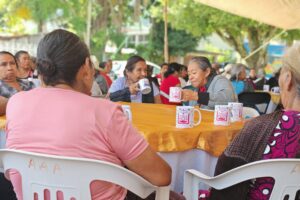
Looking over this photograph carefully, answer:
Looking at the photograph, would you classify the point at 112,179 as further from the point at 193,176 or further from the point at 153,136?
the point at 153,136

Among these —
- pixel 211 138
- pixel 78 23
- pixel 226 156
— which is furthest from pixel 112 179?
pixel 78 23

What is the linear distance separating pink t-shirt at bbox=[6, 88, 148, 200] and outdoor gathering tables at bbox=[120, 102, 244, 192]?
2.72 feet

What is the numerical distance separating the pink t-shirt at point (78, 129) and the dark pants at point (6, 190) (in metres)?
0.86

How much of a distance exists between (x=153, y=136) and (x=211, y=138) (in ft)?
1.27

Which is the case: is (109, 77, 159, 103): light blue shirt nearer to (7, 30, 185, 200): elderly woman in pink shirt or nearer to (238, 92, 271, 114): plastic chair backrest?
(238, 92, 271, 114): plastic chair backrest

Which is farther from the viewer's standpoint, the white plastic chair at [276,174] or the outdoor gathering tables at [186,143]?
the outdoor gathering tables at [186,143]

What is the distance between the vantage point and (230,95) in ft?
14.2

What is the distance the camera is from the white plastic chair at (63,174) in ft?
5.53

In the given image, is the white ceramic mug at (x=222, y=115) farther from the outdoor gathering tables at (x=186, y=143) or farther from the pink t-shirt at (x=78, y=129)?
the pink t-shirt at (x=78, y=129)

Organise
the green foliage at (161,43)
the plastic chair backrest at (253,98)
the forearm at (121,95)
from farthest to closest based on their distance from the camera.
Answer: the green foliage at (161,43) < the plastic chair backrest at (253,98) < the forearm at (121,95)

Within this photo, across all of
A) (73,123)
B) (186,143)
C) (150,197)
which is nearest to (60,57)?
(73,123)

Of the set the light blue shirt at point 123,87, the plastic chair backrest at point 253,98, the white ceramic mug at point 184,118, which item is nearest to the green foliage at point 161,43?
the plastic chair backrest at point 253,98

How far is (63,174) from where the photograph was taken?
170 cm

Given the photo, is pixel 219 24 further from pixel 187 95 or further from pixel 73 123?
pixel 73 123
